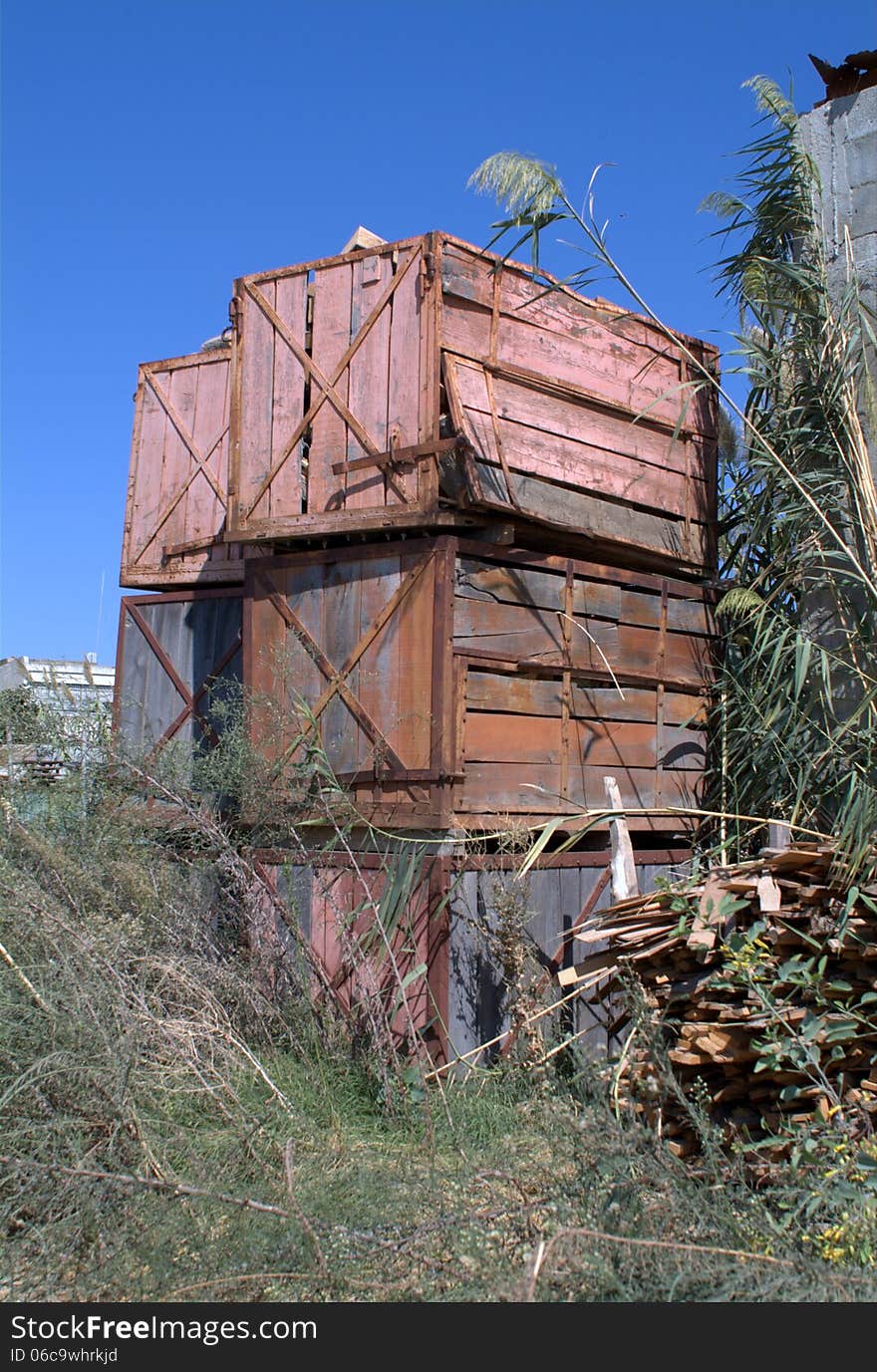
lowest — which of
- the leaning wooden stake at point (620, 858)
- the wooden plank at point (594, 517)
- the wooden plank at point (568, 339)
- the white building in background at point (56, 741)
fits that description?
the leaning wooden stake at point (620, 858)

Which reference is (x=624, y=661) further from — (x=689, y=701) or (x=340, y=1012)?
(x=340, y=1012)

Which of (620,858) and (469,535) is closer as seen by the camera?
(620,858)

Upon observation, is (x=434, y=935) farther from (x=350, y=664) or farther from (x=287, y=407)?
(x=287, y=407)

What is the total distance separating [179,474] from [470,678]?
15.1 feet

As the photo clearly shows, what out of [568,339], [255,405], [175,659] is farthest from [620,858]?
[175,659]

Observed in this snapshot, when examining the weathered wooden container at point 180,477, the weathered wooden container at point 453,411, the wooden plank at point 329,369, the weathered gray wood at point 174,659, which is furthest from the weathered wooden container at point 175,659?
the wooden plank at point 329,369

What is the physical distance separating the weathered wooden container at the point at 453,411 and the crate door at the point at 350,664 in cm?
32

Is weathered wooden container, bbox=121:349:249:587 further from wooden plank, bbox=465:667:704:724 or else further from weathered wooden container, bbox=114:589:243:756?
wooden plank, bbox=465:667:704:724

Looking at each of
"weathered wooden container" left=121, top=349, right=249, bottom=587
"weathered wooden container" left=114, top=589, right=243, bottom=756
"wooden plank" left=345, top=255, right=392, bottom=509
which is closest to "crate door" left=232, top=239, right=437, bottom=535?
"wooden plank" left=345, top=255, right=392, bottom=509

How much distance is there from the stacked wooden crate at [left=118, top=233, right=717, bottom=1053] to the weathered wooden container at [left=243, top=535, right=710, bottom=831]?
0.02 m

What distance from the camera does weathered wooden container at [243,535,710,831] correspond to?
7.06 m

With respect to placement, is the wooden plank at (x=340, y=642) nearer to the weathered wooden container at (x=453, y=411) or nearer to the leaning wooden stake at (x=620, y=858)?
the weathered wooden container at (x=453, y=411)

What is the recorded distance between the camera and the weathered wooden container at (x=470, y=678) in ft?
23.2

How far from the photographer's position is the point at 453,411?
7059mm
